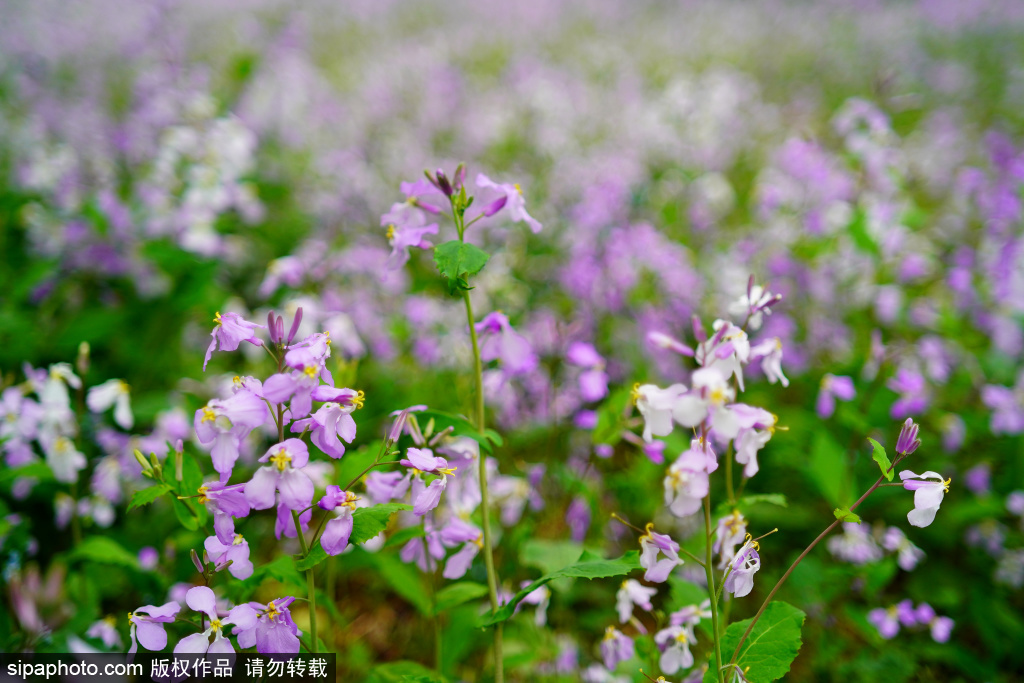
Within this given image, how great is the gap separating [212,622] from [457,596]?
1.75ft

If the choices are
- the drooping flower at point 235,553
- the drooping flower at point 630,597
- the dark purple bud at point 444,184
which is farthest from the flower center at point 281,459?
the drooping flower at point 630,597

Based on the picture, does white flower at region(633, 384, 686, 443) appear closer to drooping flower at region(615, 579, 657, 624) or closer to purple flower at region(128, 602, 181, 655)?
drooping flower at region(615, 579, 657, 624)

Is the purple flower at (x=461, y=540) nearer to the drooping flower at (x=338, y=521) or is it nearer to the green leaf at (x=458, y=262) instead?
the drooping flower at (x=338, y=521)

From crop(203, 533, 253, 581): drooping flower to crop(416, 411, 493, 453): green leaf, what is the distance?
44 centimetres

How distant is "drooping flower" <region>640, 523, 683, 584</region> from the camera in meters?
1.22

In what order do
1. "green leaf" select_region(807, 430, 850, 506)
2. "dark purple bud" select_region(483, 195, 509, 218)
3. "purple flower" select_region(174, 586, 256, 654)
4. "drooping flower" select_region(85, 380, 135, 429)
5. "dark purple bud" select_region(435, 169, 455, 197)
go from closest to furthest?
"purple flower" select_region(174, 586, 256, 654), "dark purple bud" select_region(435, 169, 455, 197), "dark purple bud" select_region(483, 195, 509, 218), "drooping flower" select_region(85, 380, 135, 429), "green leaf" select_region(807, 430, 850, 506)

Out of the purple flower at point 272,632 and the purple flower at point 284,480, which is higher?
the purple flower at point 284,480

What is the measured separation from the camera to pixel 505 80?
7.07 meters

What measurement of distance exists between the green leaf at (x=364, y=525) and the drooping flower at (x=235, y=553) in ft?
0.42

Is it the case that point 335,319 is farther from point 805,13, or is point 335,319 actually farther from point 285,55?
point 805,13

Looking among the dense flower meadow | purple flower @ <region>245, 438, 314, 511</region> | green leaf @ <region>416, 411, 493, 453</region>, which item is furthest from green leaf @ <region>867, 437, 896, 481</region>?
purple flower @ <region>245, 438, 314, 511</region>

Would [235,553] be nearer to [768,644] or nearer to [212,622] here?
[212,622]

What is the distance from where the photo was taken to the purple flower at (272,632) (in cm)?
121

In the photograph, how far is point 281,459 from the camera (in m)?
1.12
